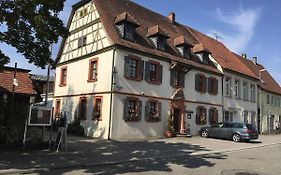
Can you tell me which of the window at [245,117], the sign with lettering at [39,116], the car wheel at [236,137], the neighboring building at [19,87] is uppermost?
the neighboring building at [19,87]

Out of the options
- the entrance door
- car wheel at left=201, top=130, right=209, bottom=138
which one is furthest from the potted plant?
car wheel at left=201, top=130, right=209, bottom=138

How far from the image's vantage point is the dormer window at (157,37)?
27656 mm

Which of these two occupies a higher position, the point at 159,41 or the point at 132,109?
the point at 159,41

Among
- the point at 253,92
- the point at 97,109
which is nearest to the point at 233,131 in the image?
the point at 97,109

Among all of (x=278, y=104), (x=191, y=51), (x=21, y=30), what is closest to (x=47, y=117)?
(x=21, y=30)

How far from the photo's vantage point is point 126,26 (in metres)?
25.5

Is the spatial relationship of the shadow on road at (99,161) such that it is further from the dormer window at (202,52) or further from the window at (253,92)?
the window at (253,92)

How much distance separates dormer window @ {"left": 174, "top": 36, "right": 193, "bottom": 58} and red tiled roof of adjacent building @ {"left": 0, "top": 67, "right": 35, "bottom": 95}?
13390 millimetres

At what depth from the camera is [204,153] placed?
1809 centimetres

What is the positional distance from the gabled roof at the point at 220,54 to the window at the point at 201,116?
600cm

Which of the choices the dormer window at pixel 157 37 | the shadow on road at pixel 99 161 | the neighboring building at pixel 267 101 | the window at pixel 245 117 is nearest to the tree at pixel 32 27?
the shadow on road at pixel 99 161

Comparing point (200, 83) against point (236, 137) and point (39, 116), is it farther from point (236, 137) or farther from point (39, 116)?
point (39, 116)

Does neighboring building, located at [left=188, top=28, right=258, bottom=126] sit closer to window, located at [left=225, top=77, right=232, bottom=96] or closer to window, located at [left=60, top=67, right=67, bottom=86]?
window, located at [left=225, top=77, right=232, bottom=96]

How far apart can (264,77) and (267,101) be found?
18.3 ft
